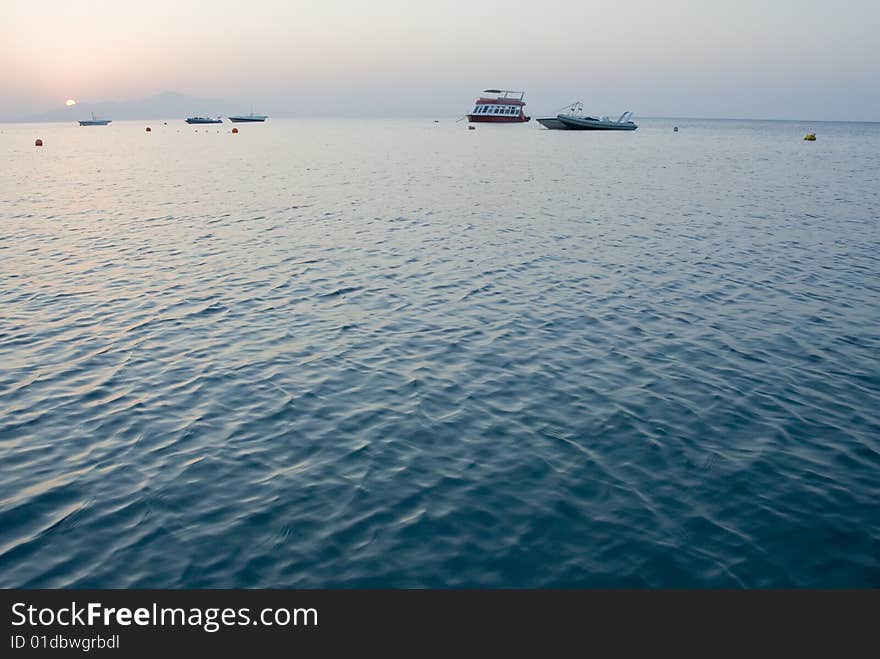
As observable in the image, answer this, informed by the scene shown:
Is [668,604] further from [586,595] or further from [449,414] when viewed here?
[449,414]

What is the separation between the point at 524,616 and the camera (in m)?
9.32

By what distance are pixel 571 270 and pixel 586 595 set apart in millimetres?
23037

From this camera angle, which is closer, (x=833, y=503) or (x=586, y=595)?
(x=586, y=595)

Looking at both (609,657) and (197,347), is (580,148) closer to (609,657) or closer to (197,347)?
(197,347)

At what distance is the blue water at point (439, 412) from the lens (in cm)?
1071

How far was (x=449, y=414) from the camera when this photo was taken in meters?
15.8

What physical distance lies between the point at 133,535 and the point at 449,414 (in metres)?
7.67

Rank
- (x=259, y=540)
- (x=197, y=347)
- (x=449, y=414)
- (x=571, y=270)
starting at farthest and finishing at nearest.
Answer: (x=571, y=270)
(x=197, y=347)
(x=449, y=414)
(x=259, y=540)

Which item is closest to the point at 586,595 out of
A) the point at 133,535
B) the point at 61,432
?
the point at 133,535

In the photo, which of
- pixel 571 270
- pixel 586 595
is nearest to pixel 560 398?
pixel 586 595

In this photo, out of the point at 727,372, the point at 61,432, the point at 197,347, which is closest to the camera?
the point at 61,432

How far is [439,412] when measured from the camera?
15.9 metres

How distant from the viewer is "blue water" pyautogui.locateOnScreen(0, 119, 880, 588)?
35.1 feet

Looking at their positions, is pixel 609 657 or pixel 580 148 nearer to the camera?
pixel 609 657
